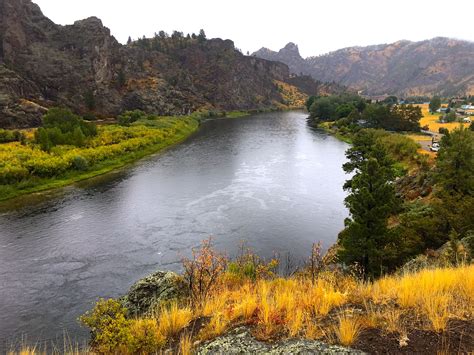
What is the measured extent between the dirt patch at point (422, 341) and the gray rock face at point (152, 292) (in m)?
9.21

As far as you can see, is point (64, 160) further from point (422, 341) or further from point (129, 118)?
point (129, 118)

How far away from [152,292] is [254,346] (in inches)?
381

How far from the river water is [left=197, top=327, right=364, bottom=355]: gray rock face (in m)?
14.9

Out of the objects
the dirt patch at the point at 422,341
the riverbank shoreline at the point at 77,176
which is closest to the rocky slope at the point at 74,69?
the riverbank shoreline at the point at 77,176

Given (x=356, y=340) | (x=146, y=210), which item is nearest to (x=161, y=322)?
(x=356, y=340)

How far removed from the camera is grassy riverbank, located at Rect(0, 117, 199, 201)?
48.6 m

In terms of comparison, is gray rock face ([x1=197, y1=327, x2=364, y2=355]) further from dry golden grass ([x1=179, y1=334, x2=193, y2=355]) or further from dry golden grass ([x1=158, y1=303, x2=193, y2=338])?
dry golden grass ([x1=158, y1=303, x2=193, y2=338])

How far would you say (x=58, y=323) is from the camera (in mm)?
21109

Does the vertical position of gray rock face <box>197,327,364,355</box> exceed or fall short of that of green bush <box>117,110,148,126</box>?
it falls short

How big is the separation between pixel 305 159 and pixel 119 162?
117 ft

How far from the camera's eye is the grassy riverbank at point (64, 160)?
48594mm

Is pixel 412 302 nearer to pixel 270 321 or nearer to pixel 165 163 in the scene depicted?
pixel 270 321

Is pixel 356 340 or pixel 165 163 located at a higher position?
pixel 356 340

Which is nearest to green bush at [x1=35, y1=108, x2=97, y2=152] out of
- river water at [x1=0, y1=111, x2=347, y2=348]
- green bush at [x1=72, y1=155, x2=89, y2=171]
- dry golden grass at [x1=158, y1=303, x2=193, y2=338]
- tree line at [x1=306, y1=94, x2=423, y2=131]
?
green bush at [x1=72, y1=155, x2=89, y2=171]
